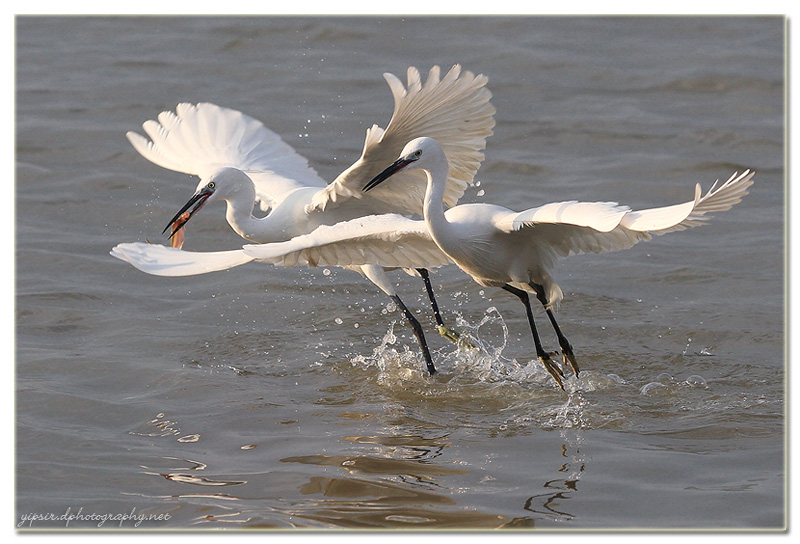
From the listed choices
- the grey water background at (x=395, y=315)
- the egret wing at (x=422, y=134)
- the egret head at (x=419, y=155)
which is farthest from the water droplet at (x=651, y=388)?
the egret head at (x=419, y=155)

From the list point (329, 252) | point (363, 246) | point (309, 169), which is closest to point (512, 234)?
point (363, 246)

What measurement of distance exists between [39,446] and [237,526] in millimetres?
1545

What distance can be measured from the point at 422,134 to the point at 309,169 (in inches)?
68.8

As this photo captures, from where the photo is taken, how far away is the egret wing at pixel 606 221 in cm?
430

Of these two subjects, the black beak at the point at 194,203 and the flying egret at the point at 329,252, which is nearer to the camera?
the flying egret at the point at 329,252

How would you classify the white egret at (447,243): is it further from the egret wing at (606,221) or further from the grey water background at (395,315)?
the grey water background at (395,315)

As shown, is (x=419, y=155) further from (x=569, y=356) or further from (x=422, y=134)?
(x=569, y=356)

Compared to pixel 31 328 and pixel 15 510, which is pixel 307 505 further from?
pixel 31 328

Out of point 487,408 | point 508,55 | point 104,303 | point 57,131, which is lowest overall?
point 487,408

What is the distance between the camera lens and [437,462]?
521cm

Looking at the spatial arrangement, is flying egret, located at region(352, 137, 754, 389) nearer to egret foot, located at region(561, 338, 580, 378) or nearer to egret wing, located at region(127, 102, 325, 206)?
egret foot, located at region(561, 338, 580, 378)

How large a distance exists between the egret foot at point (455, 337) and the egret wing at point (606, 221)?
3.88 feet

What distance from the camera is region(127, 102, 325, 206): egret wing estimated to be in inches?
301

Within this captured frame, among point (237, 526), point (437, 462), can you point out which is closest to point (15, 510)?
point (237, 526)
